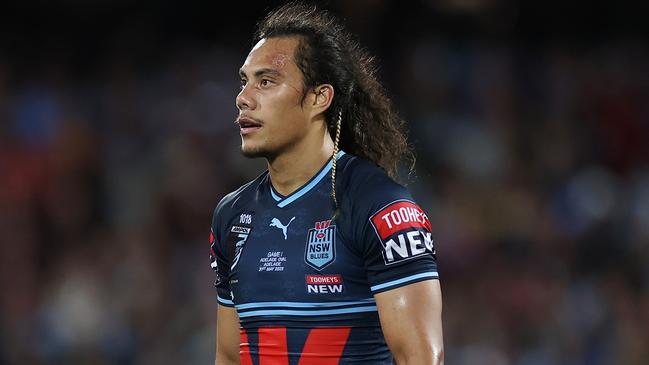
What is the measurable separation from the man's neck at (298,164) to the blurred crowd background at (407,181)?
4494 mm

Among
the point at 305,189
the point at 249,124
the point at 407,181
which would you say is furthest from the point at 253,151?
the point at 407,181

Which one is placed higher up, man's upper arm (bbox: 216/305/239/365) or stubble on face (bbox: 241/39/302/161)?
stubble on face (bbox: 241/39/302/161)

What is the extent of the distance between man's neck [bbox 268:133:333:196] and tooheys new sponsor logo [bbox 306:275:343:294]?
44 centimetres

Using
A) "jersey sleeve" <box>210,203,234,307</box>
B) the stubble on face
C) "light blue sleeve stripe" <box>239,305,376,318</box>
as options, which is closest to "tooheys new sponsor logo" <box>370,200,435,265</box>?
"light blue sleeve stripe" <box>239,305,376,318</box>

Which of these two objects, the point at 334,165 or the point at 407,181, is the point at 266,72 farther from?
the point at 407,181

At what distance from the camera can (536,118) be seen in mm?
10742

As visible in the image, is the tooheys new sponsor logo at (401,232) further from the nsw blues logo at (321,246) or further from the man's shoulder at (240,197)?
the man's shoulder at (240,197)

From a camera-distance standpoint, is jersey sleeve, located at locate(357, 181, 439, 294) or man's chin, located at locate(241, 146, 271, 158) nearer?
jersey sleeve, located at locate(357, 181, 439, 294)

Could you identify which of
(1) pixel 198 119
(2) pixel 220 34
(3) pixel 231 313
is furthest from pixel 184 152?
(3) pixel 231 313

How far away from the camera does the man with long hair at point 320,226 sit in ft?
12.5

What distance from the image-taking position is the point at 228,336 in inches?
177

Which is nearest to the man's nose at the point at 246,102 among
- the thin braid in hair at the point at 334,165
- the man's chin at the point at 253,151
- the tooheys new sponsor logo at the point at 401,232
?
the man's chin at the point at 253,151

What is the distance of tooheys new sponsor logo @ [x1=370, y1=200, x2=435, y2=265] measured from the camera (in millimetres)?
3793

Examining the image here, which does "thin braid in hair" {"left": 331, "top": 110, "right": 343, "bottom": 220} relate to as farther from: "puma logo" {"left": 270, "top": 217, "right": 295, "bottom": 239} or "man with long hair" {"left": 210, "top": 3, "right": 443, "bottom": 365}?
"puma logo" {"left": 270, "top": 217, "right": 295, "bottom": 239}
